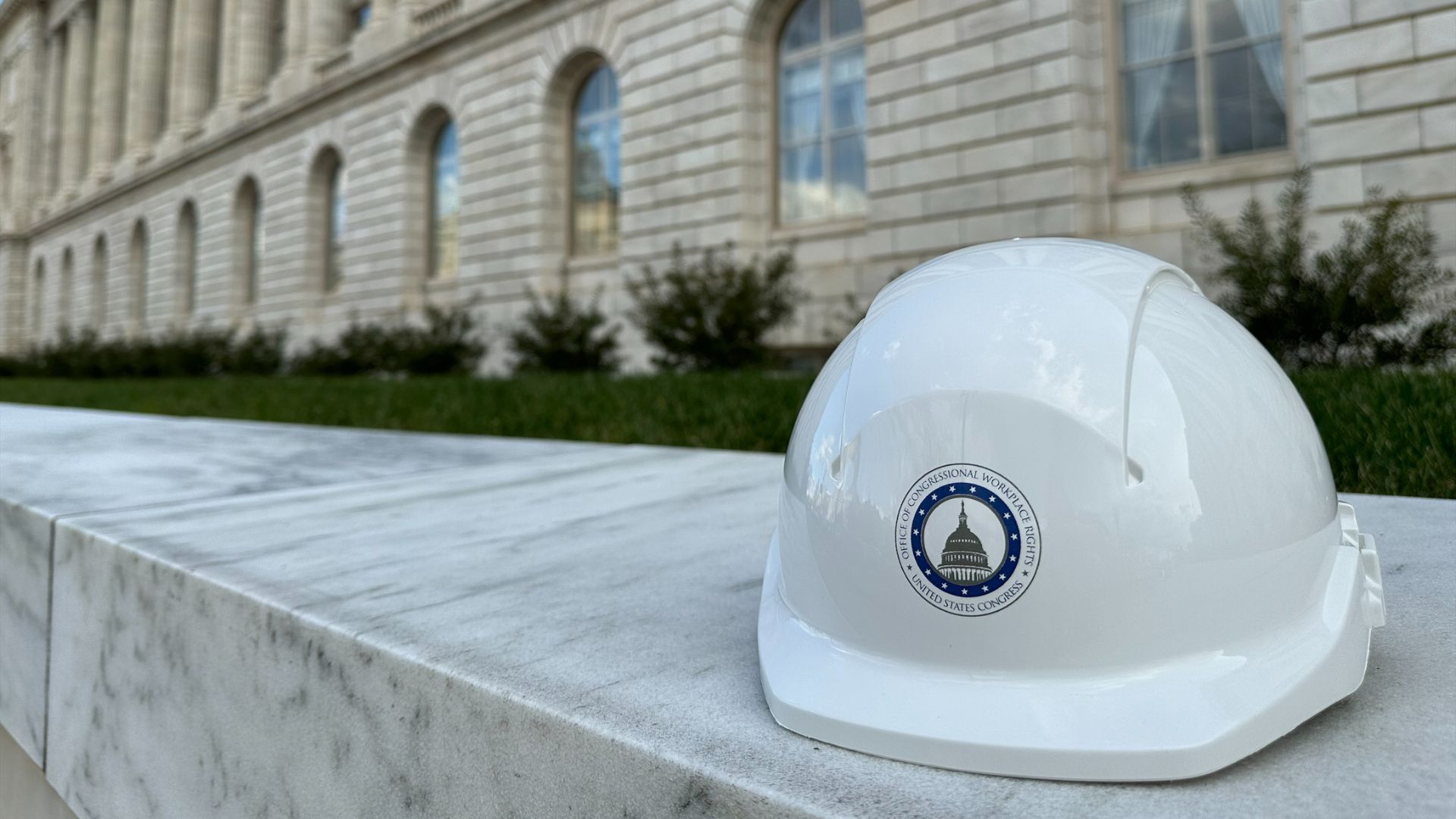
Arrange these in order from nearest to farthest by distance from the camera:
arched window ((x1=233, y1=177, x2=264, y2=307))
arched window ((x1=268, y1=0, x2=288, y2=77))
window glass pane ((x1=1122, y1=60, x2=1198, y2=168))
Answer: window glass pane ((x1=1122, y1=60, x2=1198, y2=168)), arched window ((x1=233, y1=177, x2=264, y2=307)), arched window ((x1=268, y1=0, x2=288, y2=77))

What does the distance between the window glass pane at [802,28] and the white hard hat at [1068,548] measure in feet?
45.0

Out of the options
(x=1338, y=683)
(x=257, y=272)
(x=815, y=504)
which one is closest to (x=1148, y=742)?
(x=1338, y=683)

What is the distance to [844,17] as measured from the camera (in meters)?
13.0

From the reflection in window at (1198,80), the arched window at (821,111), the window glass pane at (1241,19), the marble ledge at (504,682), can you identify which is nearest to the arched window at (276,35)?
the arched window at (821,111)

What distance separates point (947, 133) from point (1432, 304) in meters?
5.99

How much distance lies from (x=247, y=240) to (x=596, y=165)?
15.0 m

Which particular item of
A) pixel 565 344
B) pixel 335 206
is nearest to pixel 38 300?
pixel 335 206

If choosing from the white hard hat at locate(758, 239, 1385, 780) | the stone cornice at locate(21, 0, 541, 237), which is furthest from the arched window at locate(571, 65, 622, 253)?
the white hard hat at locate(758, 239, 1385, 780)

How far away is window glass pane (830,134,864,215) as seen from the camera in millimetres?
12820

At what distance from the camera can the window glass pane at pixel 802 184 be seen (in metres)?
13.2

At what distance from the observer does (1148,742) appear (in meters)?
0.79

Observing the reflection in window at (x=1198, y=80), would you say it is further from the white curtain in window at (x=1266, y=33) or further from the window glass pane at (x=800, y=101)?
the window glass pane at (x=800, y=101)

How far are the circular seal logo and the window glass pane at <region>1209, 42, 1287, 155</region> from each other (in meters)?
10.9

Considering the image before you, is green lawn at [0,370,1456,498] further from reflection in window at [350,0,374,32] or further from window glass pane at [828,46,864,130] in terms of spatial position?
reflection in window at [350,0,374,32]
